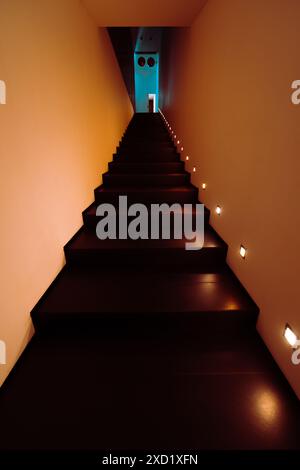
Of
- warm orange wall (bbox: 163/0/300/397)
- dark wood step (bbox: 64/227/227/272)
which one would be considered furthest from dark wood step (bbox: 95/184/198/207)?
dark wood step (bbox: 64/227/227/272)

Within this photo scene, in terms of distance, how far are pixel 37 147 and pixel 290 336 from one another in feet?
5.99

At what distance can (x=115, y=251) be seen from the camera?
179 centimetres

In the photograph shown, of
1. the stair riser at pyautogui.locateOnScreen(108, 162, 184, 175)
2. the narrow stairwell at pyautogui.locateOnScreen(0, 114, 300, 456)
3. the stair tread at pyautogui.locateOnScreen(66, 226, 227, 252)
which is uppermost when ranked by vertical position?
the stair riser at pyautogui.locateOnScreen(108, 162, 184, 175)

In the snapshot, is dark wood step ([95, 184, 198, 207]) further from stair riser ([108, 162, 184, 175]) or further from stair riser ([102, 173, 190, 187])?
stair riser ([108, 162, 184, 175])

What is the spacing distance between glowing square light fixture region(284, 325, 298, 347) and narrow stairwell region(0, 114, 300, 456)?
216mm

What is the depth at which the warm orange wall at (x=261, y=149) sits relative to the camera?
102 cm

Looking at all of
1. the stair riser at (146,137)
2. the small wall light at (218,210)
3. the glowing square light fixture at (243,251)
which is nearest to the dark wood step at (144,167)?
the stair riser at (146,137)

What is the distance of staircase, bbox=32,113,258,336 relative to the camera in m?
1.33

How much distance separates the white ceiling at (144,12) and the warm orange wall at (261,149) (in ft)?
0.98

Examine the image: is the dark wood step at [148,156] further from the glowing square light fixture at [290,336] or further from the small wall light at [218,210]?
the glowing square light fixture at [290,336]

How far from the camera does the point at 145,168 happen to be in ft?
10.7

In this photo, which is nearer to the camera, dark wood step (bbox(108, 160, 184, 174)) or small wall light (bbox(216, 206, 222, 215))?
small wall light (bbox(216, 206, 222, 215))

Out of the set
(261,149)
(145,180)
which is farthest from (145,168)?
(261,149)

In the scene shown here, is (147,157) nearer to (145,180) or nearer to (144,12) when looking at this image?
(145,180)
